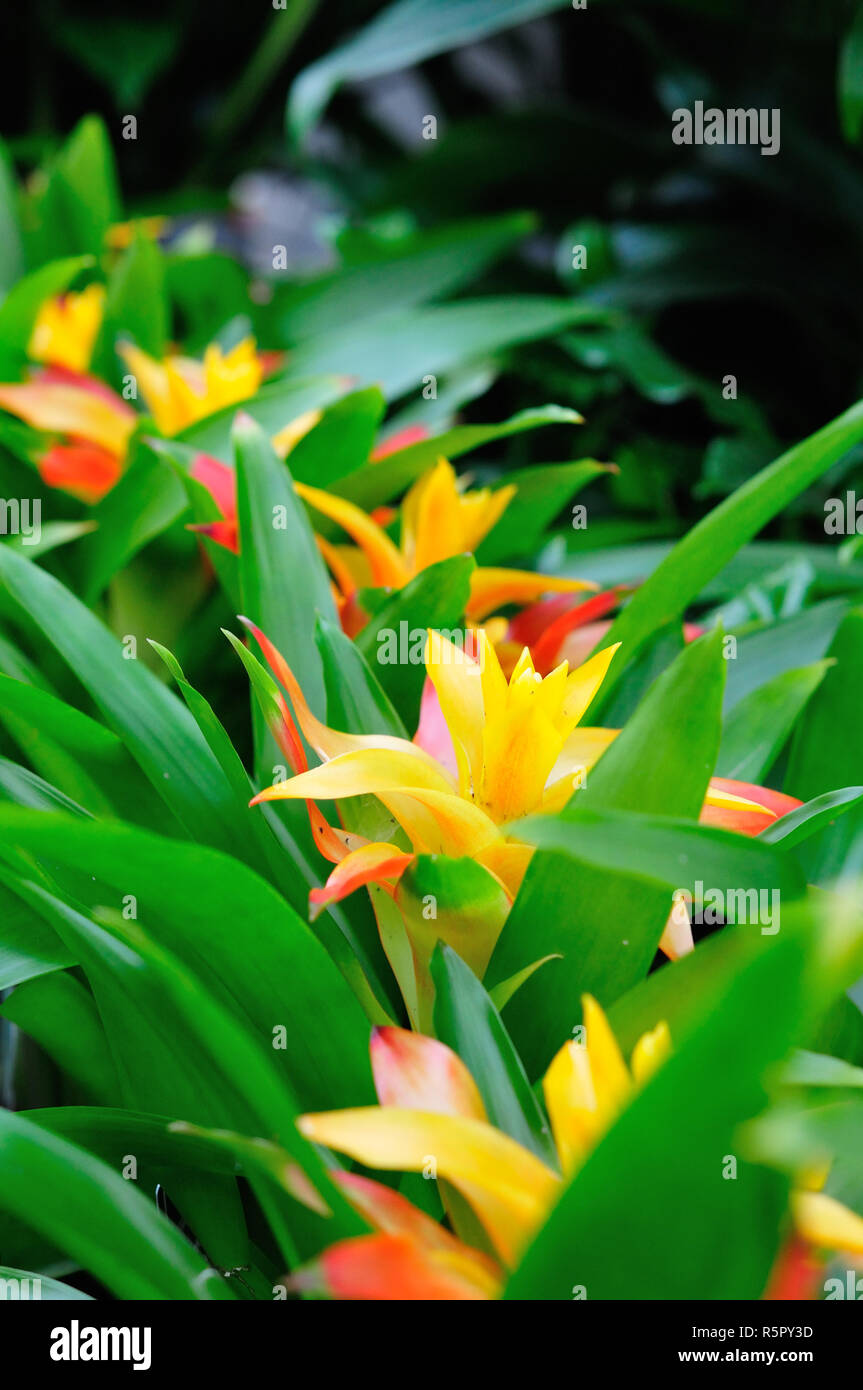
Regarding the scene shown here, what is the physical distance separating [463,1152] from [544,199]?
1846 mm

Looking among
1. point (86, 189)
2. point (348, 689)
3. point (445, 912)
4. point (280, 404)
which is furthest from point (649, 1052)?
point (86, 189)

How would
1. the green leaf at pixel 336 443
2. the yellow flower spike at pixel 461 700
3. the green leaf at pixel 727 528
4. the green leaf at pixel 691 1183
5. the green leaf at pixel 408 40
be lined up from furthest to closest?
1. the green leaf at pixel 408 40
2. the green leaf at pixel 336 443
3. the green leaf at pixel 727 528
4. the yellow flower spike at pixel 461 700
5. the green leaf at pixel 691 1183

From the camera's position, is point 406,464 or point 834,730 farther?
point 406,464

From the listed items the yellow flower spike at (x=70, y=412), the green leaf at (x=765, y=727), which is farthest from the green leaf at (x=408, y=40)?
the green leaf at (x=765, y=727)

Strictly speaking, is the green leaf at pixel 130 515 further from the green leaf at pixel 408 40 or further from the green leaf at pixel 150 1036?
the green leaf at pixel 408 40

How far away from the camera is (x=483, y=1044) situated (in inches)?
17.5

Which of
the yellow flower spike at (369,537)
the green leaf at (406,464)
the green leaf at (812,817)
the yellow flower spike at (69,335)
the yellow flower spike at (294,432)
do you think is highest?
the yellow flower spike at (69,335)

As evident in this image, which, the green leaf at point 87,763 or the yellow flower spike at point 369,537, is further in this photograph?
the yellow flower spike at point 369,537

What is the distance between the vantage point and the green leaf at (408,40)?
1455 millimetres

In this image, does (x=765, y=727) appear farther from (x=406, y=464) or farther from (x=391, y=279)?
(x=391, y=279)

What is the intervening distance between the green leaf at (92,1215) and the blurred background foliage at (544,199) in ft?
2.67

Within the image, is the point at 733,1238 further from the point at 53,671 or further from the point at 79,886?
the point at 53,671

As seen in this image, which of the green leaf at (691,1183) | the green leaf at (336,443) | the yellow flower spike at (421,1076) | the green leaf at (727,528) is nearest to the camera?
the green leaf at (691,1183)

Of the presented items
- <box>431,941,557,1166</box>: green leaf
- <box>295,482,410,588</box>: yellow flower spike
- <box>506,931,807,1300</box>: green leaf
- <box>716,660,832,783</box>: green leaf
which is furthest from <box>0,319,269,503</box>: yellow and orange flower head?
<box>506,931,807,1300</box>: green leaf
